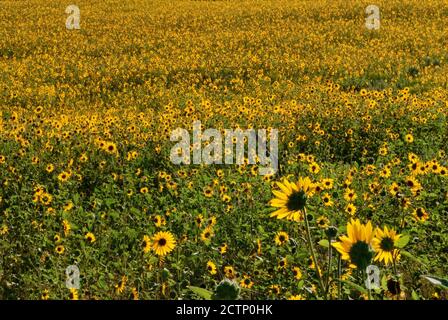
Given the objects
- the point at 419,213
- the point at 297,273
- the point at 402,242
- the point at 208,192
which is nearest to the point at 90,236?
the point at 208,192

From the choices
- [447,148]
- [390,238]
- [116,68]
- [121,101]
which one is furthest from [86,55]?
[390,238]

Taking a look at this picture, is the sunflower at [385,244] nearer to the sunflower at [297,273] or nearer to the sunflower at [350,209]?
the sunflower at [297,273]

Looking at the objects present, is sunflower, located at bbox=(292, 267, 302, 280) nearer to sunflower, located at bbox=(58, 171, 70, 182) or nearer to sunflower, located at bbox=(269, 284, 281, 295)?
sunflower, located at bbox=(269, 284, 281, 295)

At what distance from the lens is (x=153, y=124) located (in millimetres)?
8039

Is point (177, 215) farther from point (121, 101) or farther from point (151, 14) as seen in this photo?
point (151, 14)

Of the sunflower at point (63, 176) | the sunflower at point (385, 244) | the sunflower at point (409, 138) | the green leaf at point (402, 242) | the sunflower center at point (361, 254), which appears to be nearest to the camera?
the sunflower center at point (361, 254)

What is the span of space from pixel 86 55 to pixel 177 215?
481 inches

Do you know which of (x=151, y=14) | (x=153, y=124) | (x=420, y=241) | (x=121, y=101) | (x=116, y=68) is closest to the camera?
(x=420, y=241)

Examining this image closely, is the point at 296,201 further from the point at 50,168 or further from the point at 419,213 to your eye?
the point at 50,168

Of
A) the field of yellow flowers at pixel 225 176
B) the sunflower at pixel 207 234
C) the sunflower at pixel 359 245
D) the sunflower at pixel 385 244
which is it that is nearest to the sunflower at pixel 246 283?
the field of yellow flowers at pixel 225 176

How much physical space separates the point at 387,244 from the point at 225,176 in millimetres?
3688

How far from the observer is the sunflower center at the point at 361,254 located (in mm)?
1962

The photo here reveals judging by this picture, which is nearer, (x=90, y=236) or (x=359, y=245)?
(x=359, y=245)

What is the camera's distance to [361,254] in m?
1.97
